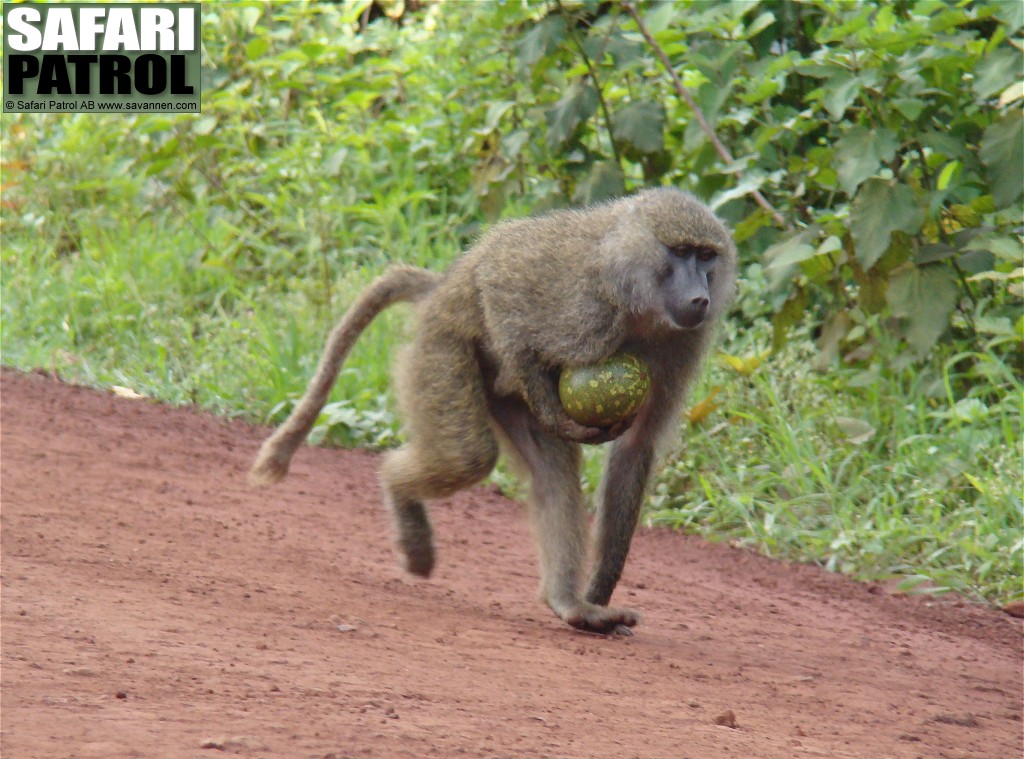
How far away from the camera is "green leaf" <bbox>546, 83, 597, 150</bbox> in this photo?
6059 mm

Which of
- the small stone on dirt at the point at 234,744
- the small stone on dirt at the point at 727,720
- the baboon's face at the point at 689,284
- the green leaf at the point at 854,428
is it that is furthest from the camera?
the green leaf at the point at 854,428

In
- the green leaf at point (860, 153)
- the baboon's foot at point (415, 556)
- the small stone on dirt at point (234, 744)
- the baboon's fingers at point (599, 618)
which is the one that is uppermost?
the green leaf at point (860, 153)

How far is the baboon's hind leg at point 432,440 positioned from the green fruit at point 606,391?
0.31 m

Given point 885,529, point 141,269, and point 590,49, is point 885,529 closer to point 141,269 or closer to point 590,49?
point 590,49

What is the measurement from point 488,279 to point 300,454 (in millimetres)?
2292

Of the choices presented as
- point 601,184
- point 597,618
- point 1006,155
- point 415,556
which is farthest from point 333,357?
point 1006,155

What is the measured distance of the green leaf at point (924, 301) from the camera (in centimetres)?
527

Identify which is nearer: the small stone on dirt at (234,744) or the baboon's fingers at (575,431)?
the small stone on dirt at (234,744)

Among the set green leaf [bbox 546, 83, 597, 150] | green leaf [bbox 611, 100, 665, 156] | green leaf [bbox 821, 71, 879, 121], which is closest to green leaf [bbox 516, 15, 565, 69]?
green leaf [bbox 546, 83, 597, 150]

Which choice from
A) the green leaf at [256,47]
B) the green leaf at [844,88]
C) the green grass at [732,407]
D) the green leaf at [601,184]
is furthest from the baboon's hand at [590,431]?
the green leaf at [256,47]

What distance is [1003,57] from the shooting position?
5000 mm

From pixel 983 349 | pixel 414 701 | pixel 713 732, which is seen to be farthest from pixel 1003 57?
pixel 414 701

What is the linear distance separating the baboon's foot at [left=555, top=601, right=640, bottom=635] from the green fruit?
58 cm

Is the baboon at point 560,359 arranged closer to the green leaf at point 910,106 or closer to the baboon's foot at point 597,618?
the baboon's foot at point 597,618
